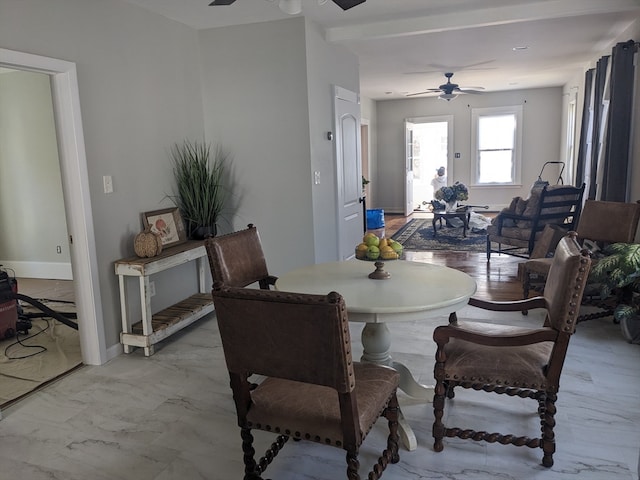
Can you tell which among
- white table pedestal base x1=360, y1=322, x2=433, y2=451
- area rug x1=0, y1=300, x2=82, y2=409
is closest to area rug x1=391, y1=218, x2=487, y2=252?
white table pedestal base x1=360, y1=322, x2=433, y2=451

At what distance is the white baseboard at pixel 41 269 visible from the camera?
5805 mm

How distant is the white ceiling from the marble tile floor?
269 cm

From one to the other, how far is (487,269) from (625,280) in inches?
98.5

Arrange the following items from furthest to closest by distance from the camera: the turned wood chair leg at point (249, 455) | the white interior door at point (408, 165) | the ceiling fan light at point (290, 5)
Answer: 1. the white interior door at point (408, 165)
2. the ceiling fan light at point (290, 5)
3. the turned wood chair leg at point (249, 455)

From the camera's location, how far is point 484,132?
1088cm

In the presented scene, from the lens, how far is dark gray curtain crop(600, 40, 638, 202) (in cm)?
461

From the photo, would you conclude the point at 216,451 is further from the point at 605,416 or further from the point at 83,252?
the point at 605,416

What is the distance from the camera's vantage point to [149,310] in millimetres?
3521

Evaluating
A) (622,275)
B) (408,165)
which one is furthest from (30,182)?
(408,165)

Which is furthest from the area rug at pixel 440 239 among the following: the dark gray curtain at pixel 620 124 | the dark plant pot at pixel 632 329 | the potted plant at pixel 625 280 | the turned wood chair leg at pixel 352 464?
the turned wood chair leg at pixel 352 464

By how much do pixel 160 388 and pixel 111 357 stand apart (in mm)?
701

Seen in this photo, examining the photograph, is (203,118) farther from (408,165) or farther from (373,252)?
(408,165)

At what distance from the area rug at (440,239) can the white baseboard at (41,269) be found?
14.4 ft

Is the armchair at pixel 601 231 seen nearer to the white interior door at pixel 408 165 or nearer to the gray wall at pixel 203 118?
the gray wall at pixel 203 118
